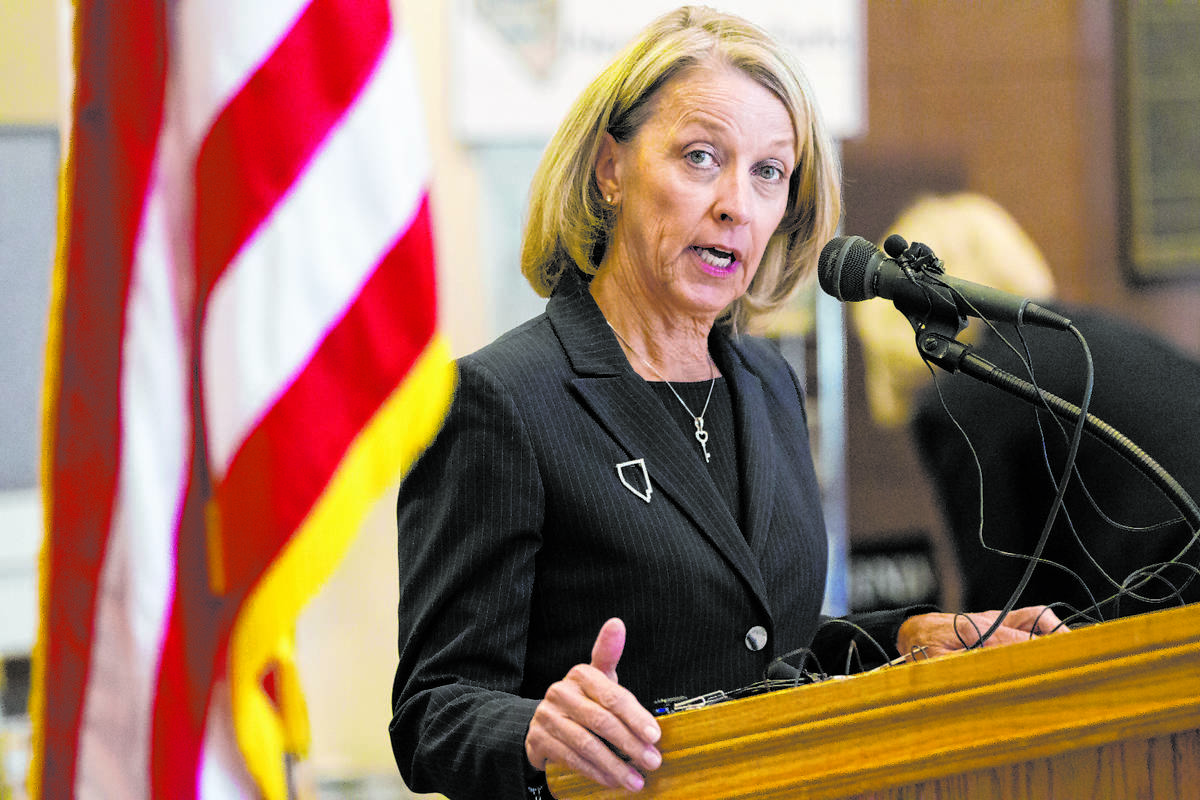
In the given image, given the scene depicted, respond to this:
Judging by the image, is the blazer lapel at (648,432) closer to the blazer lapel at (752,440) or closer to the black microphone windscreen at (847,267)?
the blazer lapel at (752,440)

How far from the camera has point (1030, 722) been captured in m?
0.99

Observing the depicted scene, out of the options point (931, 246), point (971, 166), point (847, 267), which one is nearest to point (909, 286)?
point (847, 267)

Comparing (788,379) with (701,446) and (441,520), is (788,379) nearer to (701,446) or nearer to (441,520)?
(701,446)

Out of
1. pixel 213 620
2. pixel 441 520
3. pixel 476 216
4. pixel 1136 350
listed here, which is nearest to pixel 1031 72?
pixel 476 216

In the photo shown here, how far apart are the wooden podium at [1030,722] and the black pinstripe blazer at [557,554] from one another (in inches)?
17.5

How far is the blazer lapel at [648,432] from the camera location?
156 cm

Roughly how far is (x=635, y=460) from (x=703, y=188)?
0.37 m

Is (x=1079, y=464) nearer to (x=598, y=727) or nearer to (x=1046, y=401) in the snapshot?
(x=1046, y=401)

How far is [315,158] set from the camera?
119cm

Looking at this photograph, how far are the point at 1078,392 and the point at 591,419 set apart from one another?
1.13m

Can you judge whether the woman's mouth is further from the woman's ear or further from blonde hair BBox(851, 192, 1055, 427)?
blonde hair BBox(851, 192, 1055, 427)

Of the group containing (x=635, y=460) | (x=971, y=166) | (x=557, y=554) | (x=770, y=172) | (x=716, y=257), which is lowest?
(x=557, y=554)

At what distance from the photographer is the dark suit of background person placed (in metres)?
2.14

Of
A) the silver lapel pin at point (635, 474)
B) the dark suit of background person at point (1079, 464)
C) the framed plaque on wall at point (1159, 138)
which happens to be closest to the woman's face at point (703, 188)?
the silver lapel pin at point (635, 474)
